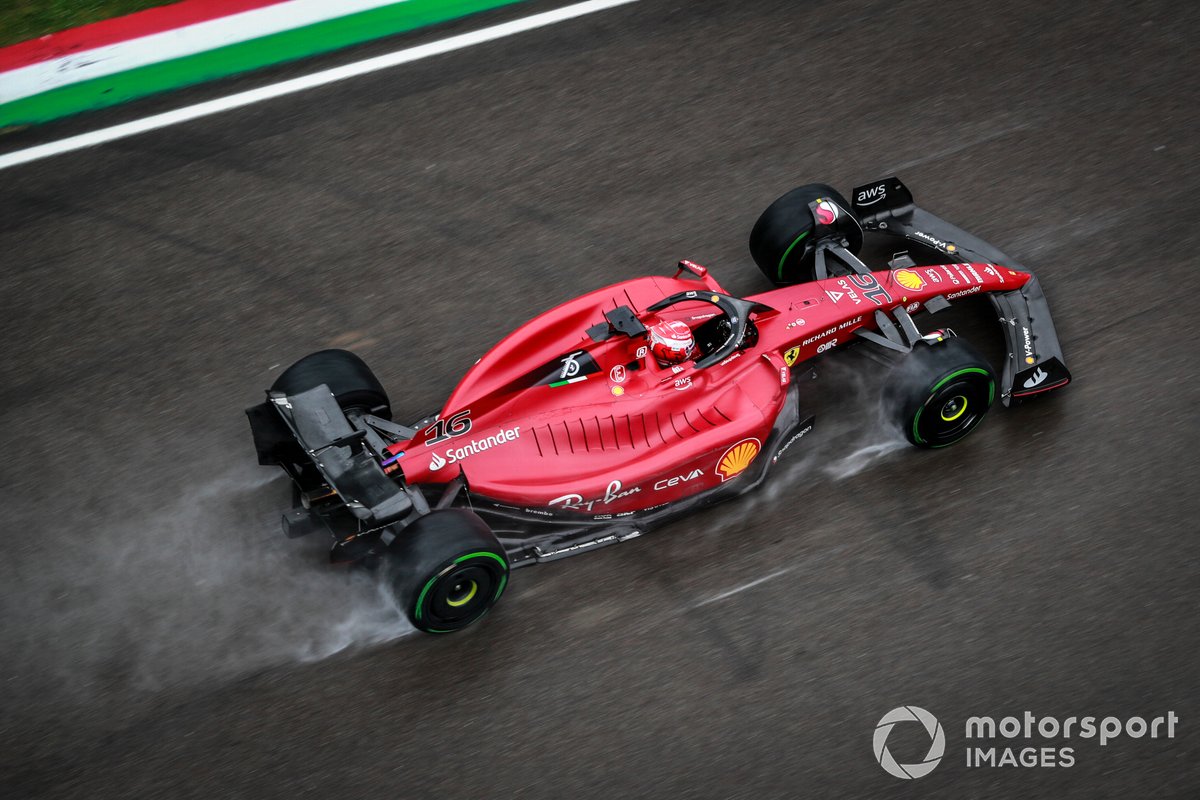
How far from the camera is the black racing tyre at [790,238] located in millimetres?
7355

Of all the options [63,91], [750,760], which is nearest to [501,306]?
[750,760]

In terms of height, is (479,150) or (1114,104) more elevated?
(479,150)

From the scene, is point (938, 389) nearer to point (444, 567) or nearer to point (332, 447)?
point (444, 567)

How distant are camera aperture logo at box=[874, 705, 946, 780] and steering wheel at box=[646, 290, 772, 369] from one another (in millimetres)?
2185

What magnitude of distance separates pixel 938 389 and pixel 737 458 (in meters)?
1.24

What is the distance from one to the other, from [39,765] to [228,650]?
3.47 feet

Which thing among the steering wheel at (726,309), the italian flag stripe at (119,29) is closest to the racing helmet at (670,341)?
the steering wheel at (726,309)

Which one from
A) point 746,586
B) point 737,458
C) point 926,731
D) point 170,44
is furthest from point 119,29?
point 926,731

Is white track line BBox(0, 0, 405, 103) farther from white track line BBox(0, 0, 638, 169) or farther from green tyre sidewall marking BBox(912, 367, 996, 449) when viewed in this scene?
green tyre sidewall marking BBox(912, 367, 996, 449)

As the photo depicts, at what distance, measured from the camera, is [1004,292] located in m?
7.29

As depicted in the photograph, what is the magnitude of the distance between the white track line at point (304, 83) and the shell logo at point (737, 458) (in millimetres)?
5096

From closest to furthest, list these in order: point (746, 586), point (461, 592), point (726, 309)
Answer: point (461, 592) < point (746, 586) < point (726, 309)

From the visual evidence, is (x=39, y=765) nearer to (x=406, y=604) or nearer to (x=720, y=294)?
(x=406, y=604)

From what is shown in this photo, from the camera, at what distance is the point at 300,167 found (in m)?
8.81
